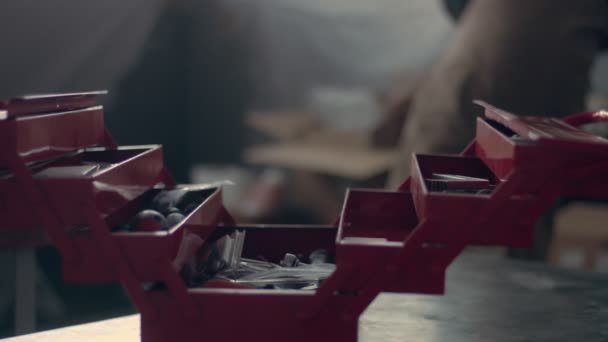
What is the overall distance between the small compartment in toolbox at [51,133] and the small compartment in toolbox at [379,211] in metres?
0.59

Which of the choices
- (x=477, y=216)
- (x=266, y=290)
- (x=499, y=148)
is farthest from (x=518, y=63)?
(x=266, y=290)

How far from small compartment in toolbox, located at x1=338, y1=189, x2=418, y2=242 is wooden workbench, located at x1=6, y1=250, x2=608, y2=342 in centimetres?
22

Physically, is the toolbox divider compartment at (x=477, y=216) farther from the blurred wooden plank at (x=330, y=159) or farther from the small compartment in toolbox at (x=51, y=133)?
the blurred wooden plank at (x=330, y=159)

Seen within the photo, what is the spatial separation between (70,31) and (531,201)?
11.0 feet

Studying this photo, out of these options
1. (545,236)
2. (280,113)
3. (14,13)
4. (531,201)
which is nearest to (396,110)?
(280,113)

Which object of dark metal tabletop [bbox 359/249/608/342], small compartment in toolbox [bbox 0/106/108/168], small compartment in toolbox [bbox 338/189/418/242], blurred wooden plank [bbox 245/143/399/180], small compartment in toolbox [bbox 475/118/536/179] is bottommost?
blurred wooden plank [bbox 245/143/399/180]

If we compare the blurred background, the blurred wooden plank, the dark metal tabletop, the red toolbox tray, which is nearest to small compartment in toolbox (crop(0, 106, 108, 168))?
the red toolbox tray

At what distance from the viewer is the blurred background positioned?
372 centimetres

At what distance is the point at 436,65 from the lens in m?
4.27

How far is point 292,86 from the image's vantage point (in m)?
4.74

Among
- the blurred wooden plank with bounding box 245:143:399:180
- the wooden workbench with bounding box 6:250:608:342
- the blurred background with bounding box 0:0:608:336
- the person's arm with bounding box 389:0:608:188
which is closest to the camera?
the wooden workbench with bounding box 6:250:608:342

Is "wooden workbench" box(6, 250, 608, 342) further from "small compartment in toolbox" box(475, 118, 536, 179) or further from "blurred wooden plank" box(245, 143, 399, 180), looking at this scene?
"blurred wooden plank" box(245, 143, 399, 180)

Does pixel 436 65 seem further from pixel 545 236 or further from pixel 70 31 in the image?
pixel 70 31

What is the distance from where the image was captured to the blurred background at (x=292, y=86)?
372 centimetres
